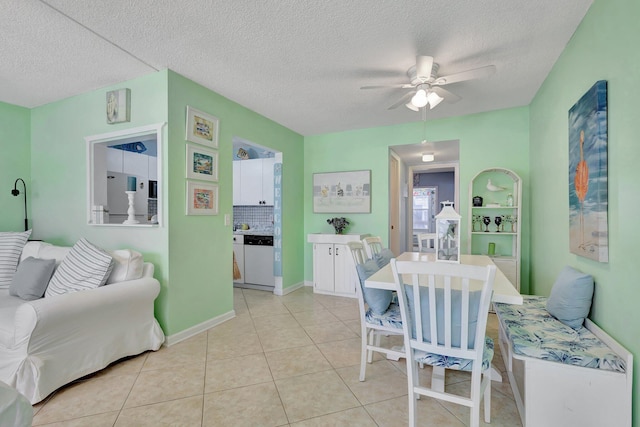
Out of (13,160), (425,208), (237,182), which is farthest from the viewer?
(425,208)

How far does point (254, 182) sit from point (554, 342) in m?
4.23

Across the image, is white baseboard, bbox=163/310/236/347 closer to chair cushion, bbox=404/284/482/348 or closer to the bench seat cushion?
chair cushion, bbox=404/284/482/348

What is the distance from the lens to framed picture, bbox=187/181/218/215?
9.28ft

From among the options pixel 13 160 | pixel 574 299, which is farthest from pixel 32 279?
pixel 574 299

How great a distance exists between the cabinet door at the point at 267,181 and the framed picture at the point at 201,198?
65.2 inches

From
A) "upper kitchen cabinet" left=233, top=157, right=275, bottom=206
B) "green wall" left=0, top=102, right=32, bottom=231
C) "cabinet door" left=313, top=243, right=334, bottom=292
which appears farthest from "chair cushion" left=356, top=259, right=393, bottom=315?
"green wall" left=0, top=102, right=32, bottom=231

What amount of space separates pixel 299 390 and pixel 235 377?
499 mm

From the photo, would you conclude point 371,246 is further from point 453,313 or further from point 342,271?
point 453,313

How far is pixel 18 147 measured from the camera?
3.56 metres

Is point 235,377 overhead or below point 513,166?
below

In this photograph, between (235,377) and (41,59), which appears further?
(41,59)

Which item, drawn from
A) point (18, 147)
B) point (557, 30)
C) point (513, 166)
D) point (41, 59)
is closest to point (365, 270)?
point (557, 30)

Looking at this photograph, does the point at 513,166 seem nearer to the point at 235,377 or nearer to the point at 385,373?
the point at 385,373

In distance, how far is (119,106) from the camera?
9.32ft
